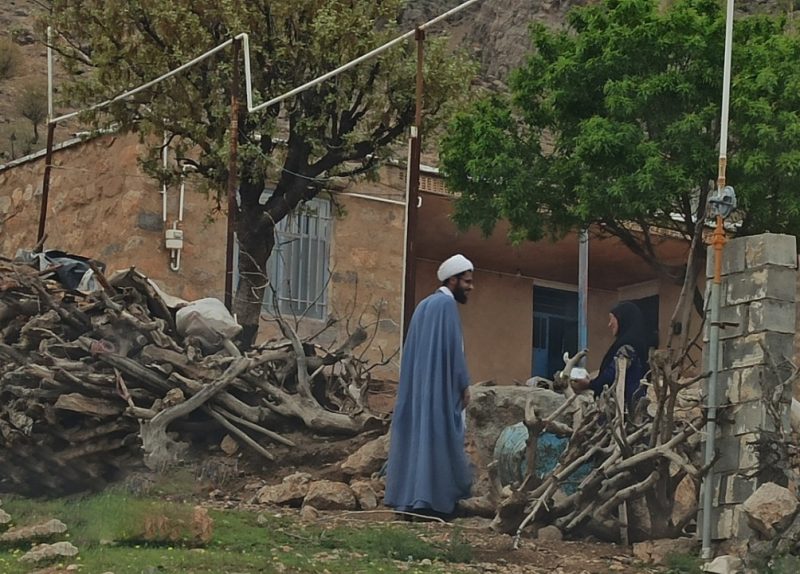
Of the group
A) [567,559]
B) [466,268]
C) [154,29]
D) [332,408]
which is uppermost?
[154,29]

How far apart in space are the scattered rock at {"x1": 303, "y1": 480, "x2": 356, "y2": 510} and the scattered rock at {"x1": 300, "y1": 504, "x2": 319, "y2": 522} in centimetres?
16

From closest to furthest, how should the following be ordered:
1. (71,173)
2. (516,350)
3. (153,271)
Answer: (153,271), (71,173), (516,350)

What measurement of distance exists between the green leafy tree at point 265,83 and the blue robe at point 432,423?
6226 millimetres

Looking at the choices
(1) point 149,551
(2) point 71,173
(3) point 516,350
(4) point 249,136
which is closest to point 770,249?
(1) point 149,551

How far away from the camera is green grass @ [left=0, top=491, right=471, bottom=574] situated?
25.1 ft

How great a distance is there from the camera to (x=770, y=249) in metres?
8.80

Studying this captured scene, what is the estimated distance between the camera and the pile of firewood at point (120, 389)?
10781 millimetres

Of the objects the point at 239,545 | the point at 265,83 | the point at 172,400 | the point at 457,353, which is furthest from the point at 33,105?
the point at 239,545

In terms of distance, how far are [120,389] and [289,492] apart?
64.6 inches

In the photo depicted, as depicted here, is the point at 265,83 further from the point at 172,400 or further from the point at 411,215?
the point at 172,400

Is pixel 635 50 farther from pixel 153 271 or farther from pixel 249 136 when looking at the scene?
pixel 153 271

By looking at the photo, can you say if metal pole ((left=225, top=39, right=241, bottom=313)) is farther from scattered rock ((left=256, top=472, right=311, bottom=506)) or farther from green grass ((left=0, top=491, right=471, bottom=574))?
green grass ((left=0, top=491, right=471, bottom=574))

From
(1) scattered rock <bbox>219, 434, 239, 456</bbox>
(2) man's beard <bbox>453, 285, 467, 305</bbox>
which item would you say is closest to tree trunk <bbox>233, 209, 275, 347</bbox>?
(1) scattered rock <bbox>219, 434, 239, 456</bbox>

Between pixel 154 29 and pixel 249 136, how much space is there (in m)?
1.55
